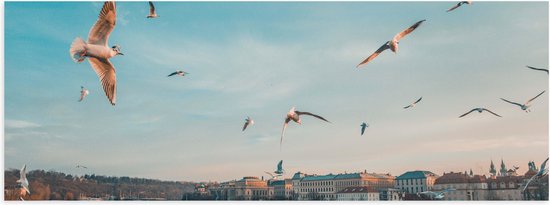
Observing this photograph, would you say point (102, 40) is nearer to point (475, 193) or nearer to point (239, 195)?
point (475, 193)

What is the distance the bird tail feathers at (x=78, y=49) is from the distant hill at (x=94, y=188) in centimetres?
2307

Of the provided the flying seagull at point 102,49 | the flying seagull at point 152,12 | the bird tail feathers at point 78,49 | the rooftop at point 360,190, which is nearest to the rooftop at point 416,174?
the rooftop at point 360,190

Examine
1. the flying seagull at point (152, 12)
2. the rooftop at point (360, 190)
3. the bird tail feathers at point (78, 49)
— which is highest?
the flying seagull at point (152, 12)

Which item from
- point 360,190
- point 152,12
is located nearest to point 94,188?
point 360,190

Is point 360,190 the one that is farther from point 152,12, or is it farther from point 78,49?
point 78,49

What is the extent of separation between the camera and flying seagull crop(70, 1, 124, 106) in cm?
551

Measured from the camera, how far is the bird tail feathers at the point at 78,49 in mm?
5469

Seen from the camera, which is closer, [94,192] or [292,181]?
[94,192]

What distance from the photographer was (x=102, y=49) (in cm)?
563

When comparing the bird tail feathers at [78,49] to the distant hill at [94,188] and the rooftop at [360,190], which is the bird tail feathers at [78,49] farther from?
the rooftop at [360,190]

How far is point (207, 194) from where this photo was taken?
177ft

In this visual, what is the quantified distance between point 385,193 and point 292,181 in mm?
11884

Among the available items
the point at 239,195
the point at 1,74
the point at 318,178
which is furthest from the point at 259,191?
the point at 1,74

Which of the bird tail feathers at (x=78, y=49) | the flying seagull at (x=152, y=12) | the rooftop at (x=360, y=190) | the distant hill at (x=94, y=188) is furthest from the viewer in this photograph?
the rooftop at (x=360, y=190)
